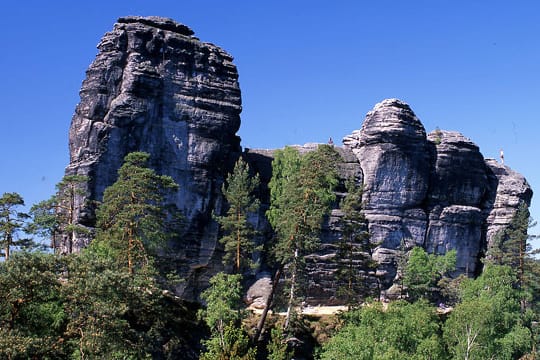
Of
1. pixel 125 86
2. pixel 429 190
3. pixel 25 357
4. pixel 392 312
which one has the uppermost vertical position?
pixel 125 86

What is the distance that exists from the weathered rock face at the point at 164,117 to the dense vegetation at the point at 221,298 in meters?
2.34

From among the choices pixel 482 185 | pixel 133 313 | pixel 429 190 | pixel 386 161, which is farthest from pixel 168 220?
pixel 482 185

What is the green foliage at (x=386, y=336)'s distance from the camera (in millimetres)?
31312

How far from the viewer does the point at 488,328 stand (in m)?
38.8

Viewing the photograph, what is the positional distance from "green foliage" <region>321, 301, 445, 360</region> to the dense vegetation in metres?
0.08

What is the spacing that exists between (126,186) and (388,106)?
2942 centimetres

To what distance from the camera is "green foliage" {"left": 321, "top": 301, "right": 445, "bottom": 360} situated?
31.3 meters

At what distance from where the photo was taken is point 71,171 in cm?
4606

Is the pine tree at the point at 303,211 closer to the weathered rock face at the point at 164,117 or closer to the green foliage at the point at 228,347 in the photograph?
the green foliage at the point at 228,347

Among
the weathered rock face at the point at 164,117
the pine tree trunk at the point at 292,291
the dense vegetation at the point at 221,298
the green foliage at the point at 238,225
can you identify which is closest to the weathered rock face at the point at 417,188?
the dense vegetation at the point at 221,298

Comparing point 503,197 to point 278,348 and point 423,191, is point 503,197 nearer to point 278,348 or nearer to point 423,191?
point 423,191

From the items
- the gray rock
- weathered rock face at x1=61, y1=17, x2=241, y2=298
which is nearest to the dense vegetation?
weathered rock face at x1=61, y1=17, x2=241, y2=298


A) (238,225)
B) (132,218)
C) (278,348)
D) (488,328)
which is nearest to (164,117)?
(238,225)

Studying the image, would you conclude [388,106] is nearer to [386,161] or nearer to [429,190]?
[386,161]
